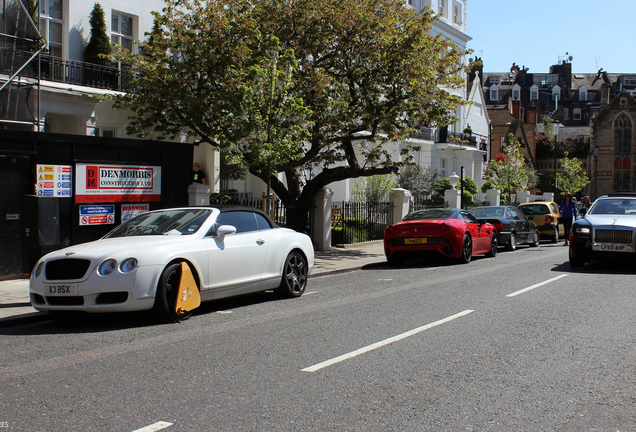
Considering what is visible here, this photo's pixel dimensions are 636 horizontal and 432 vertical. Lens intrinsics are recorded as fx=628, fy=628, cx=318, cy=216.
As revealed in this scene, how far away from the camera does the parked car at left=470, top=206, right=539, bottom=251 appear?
68.6 ft

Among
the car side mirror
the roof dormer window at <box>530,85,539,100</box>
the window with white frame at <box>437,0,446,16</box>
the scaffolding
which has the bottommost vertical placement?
the car side mirror

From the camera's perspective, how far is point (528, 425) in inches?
165

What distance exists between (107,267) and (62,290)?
2.01 feet

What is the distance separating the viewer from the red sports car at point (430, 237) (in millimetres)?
15422

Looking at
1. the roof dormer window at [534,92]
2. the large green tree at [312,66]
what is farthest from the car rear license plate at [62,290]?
the roof dormer window at [534,92]

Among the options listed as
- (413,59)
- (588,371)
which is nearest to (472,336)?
(588,371)

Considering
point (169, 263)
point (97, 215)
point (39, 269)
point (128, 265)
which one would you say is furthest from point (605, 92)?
point (39, 269)

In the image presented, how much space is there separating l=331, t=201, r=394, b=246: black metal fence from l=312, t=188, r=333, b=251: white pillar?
1.62 metres

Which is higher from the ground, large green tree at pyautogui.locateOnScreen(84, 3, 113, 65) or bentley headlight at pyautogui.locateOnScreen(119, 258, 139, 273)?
large green tree at pyautogui.locateOnScreen(84, 3, 113, 65)

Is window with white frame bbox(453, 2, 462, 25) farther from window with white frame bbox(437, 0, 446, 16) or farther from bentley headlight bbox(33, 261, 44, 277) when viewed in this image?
bentley headlight bbox(33, 261, 44, 277)

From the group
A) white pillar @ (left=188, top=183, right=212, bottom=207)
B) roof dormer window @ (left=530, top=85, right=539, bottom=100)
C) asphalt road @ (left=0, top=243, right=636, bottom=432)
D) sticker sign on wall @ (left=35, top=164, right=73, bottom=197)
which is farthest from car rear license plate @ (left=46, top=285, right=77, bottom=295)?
roof dormer window @ (left=530, top=85, right=539, bottom=100)

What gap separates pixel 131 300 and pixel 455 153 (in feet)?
150

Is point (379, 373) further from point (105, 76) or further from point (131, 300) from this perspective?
point (105, 76)

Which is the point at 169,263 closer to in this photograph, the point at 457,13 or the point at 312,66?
the point at 312,66
